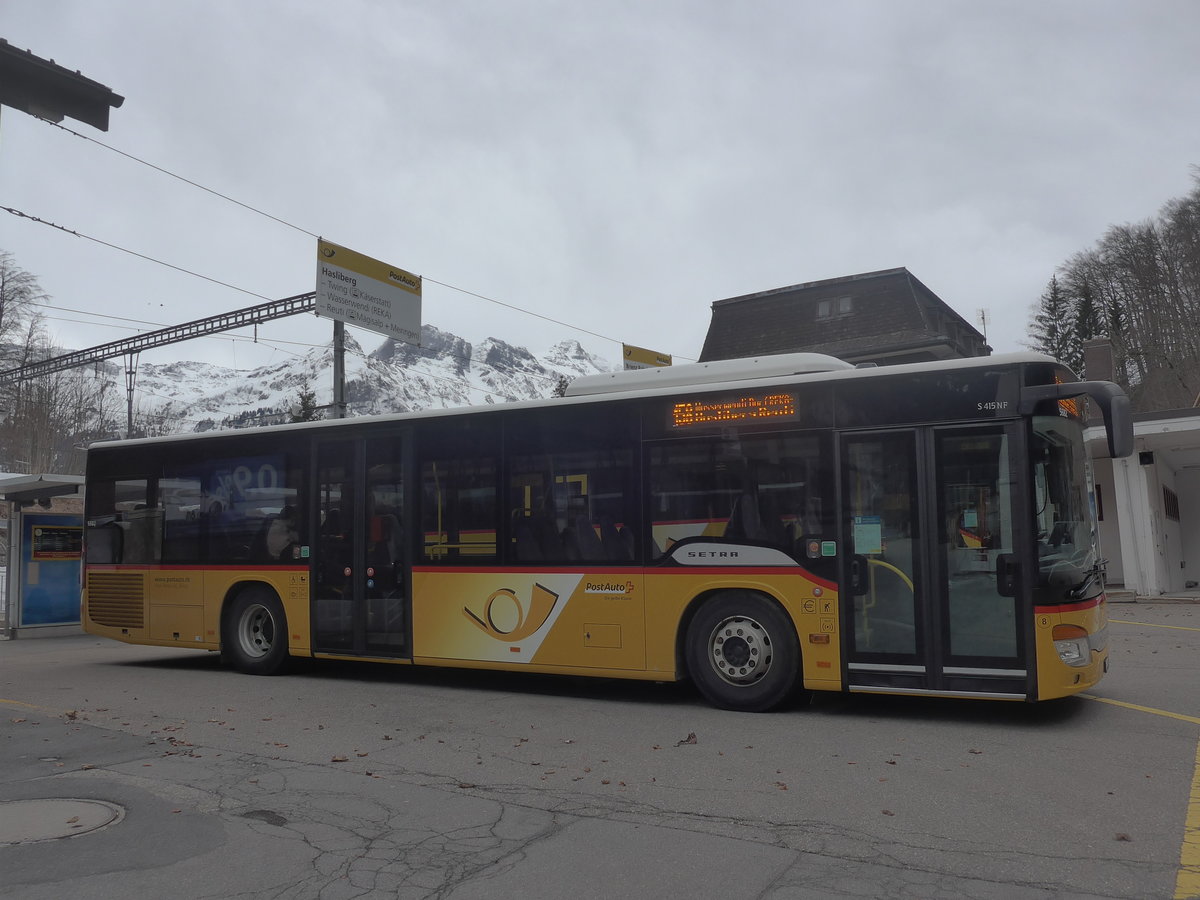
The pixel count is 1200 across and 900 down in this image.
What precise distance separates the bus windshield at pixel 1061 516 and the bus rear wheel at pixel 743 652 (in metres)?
2.08

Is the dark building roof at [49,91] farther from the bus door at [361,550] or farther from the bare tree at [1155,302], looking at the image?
the bare tree at [1155,302]

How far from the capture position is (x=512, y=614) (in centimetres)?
987

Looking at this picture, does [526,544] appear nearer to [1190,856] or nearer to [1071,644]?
[1071,644]

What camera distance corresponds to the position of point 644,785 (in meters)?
6.18

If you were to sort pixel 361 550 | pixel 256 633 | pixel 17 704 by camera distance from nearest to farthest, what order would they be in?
pixel 17 704, pixel 361 550, pixel 256 633

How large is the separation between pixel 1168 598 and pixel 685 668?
15.7 meters

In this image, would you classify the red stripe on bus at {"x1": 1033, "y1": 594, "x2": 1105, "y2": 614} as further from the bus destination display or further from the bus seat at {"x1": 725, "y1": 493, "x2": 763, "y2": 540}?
the bus destination display

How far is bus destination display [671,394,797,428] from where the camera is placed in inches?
341

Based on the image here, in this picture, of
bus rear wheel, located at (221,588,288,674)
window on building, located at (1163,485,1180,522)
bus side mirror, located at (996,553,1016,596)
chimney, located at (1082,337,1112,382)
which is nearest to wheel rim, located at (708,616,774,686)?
bus side mirror, located at (996,553,1016,596)

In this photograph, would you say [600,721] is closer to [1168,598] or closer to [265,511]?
[265,511]

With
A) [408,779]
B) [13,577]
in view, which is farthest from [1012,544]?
[13,577]

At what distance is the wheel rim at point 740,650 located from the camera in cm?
855

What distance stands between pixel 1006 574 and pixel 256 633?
27.8ft

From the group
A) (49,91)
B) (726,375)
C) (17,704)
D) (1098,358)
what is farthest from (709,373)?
(1098,358)
